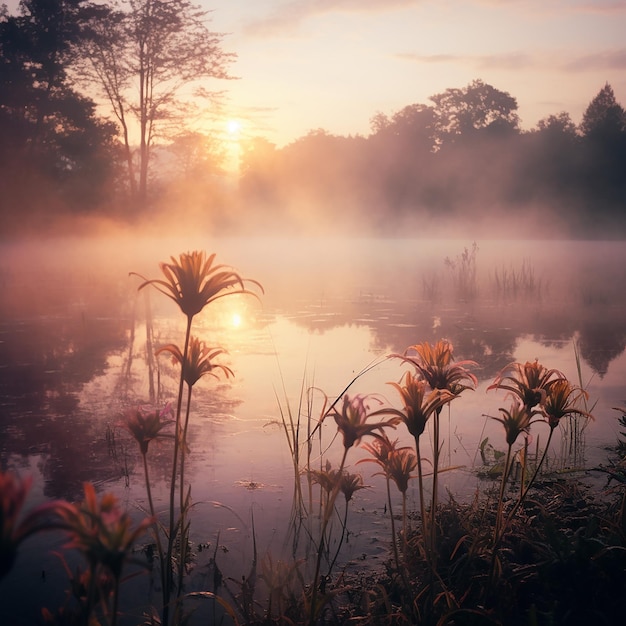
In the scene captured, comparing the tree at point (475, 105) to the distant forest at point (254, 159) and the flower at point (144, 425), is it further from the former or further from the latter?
the flower at point (144, 425)

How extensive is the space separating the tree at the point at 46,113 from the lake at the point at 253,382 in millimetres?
8929

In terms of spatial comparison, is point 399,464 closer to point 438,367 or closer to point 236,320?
point 438,367

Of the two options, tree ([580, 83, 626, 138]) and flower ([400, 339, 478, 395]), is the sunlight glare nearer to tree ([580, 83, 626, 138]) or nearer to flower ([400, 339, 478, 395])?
flower ([400, 339, 478, 395])

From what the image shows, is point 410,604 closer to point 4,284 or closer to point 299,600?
point 299,600

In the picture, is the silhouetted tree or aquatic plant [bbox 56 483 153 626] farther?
the silhouetted tree

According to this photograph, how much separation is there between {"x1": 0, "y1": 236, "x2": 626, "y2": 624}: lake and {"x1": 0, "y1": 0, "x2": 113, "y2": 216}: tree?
352 inches

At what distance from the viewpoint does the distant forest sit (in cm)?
2138

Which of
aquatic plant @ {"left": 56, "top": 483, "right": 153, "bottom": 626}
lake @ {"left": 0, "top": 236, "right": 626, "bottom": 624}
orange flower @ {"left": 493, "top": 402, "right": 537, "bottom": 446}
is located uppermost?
aquatic plant @ {"left": 56, "top": 483, "right": 153, "bottom": 626}

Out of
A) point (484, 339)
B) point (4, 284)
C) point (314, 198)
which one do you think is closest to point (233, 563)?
point (484, 339)

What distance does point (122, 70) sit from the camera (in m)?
24.2

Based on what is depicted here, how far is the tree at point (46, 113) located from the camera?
20.7 metres

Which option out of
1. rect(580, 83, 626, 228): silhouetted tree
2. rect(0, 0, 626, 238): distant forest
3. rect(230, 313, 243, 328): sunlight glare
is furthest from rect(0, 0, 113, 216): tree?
rect(580, 83, 626, 228): silhouetted tree

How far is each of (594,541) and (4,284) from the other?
12.3 metres

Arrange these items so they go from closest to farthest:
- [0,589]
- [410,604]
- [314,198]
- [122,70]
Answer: [410,604] → [0,589] → [122,70] → [314,198]
